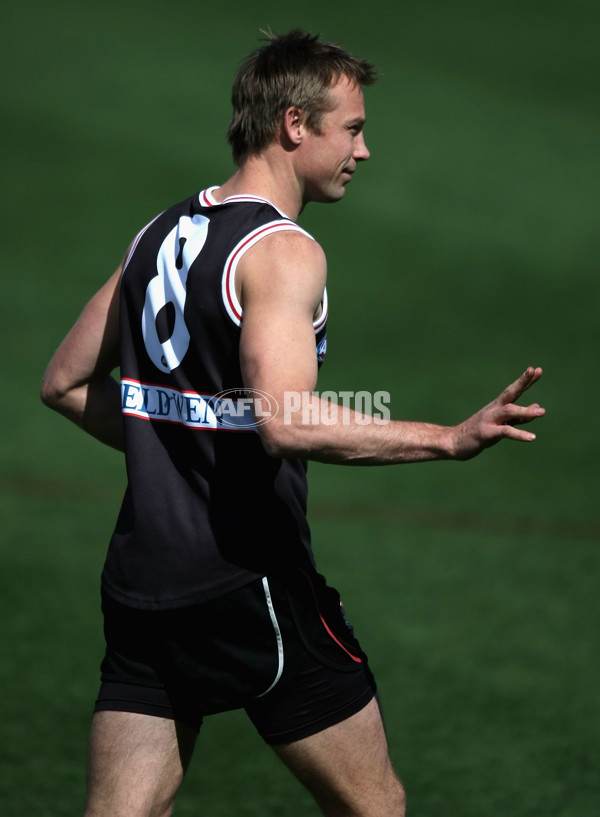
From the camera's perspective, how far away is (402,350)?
9.87 metres

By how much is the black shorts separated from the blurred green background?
147cm

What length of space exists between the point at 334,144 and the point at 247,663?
136cm

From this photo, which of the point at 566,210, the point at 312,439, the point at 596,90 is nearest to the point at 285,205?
the point at 312,439

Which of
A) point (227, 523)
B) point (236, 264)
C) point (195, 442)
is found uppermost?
point (236, 264)

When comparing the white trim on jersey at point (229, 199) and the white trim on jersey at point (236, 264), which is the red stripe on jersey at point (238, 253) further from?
the white trim on jersey at point (229, 199)

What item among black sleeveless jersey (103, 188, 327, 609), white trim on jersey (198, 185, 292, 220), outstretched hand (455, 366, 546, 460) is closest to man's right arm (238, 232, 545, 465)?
outstretched hand (455, 366, 546, 460)

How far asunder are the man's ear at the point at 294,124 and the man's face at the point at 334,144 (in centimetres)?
2

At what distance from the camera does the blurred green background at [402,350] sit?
4.84 meters

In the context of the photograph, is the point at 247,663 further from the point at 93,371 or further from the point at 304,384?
the point at 93,371

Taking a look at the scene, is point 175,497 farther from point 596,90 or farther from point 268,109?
point 596,90

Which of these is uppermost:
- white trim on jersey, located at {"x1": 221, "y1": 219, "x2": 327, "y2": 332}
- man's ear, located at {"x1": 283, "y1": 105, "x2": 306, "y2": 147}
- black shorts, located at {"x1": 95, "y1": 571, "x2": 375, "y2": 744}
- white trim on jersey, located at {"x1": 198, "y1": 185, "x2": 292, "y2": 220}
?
man's ear, located at {"x1": 283, "y1": 105, "x2": 306, "y2": 147}

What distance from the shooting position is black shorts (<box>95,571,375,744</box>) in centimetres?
297

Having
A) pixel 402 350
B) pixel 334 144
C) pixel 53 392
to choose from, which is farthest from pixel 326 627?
pixel 402 350
